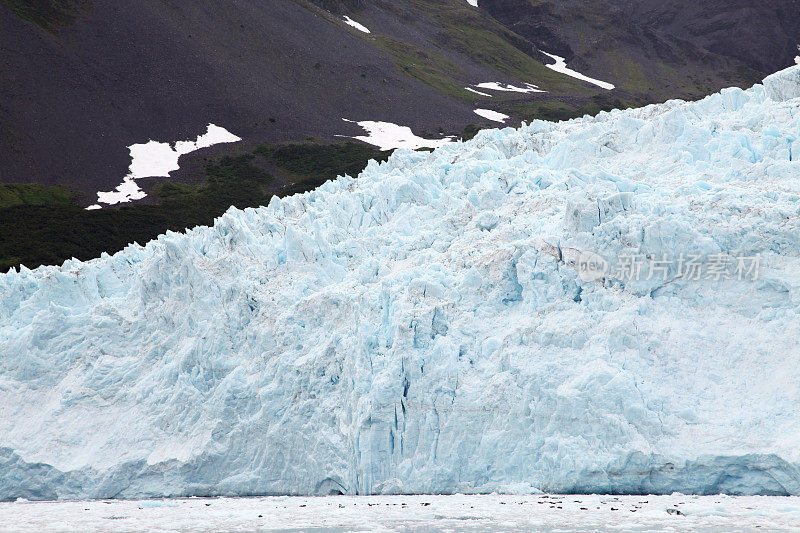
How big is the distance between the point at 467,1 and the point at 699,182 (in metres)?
114

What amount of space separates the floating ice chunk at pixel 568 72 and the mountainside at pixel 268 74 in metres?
1.14

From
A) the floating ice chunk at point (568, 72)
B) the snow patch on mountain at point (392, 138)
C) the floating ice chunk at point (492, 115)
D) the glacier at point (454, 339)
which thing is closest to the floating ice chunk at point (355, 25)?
the floating ice chunk at point (568, 72)

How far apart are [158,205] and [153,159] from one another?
29.3 ft

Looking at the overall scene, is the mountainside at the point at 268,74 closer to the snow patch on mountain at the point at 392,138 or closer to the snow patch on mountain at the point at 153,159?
the snow patch on mountain at the point at 153,159

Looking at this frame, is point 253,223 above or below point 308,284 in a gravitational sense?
above

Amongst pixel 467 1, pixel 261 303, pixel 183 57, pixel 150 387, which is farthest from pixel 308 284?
pixel 467 1

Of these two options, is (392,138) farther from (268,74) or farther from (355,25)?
(355,25)

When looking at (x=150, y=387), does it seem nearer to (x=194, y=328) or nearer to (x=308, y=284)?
(x=194, y=328)

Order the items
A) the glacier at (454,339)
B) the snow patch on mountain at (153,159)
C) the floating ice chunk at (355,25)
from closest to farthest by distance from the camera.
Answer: the glacier at (454,339)
the snow patch on mountain at (153,159)
the floating ice chunk at (355,25)

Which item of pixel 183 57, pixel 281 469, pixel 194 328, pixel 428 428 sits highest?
pixel 183 57

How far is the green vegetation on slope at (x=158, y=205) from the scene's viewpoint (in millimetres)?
40062

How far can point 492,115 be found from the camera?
69.9 metres

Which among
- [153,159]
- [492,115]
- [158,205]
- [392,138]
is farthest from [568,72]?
[158,205]

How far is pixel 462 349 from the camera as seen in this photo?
1414 cm
